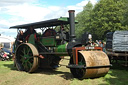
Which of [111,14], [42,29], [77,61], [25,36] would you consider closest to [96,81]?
[77,61]

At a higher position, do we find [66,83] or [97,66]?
[97,66]

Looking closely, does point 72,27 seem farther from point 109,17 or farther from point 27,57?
point 109,17

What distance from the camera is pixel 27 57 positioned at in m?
8.80

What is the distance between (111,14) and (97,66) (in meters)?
24.7

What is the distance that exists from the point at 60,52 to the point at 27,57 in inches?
76.3

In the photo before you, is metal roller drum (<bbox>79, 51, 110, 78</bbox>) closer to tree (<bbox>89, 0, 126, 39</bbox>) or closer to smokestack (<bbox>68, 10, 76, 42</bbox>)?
smokestack (<bbox>68, 10, 76, 42</bbox>)

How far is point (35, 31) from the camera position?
31.5 ft

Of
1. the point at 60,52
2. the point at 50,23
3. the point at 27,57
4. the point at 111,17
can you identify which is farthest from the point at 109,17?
the point at 60,52

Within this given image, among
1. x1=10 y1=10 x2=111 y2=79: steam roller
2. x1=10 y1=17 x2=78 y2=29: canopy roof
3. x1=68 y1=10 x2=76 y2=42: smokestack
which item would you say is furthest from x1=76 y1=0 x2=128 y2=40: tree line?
x1=68 y1=10 x2=76 y2=42: smokestack

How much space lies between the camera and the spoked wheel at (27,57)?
8258 mm

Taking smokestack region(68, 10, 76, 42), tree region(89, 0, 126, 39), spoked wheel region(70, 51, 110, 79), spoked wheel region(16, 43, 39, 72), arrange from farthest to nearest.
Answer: tree region(89, 0, 126, 39)
spoked wheel region(16, 43, 39, 72)
smokestack region(68, 10, 76, 42)
spoked wheel region(70, 51, 110, 79)

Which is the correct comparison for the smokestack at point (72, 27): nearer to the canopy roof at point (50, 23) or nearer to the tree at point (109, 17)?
the canopy roof at point (50, 23)

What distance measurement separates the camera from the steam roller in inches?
253

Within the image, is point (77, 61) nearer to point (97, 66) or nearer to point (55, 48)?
point (97, 66)
